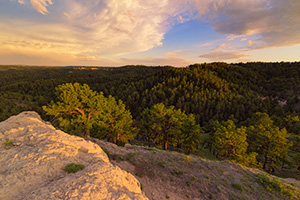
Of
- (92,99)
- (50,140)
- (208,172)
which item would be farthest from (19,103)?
(208,172)

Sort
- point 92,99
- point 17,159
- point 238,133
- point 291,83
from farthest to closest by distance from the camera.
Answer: point 291,83 → point 238,133 → point 92,99 → point 17,159

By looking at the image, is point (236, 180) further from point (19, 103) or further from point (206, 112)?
point (19, 103)

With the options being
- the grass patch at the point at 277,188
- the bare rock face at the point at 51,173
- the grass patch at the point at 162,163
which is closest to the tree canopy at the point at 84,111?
the bare rock face at the point at 51,173

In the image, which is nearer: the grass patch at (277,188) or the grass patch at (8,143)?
the grass patch at (8,143)

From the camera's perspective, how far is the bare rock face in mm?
6301

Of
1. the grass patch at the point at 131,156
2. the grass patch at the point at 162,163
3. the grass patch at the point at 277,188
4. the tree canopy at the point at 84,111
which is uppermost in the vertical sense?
the tree canopy at the point at 84,111

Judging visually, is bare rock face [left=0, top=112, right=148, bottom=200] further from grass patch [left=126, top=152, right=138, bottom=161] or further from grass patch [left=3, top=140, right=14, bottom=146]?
grass patch [left=126, top=152, right=138, bottom=161]

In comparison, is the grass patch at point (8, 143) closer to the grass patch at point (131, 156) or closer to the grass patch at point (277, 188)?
the grass patch at point (131, 156)

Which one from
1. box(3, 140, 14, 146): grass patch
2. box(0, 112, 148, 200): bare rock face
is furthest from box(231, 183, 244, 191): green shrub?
box(3, 140, 14, 146): grass patch

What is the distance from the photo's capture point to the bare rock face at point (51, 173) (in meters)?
6.30

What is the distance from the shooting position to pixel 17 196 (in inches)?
242

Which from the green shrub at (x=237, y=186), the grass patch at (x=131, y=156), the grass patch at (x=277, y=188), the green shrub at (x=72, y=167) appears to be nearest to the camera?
the green shrub at (x=72, y=167)

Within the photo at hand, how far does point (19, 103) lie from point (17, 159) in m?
190

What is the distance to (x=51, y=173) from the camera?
784 centimetres
